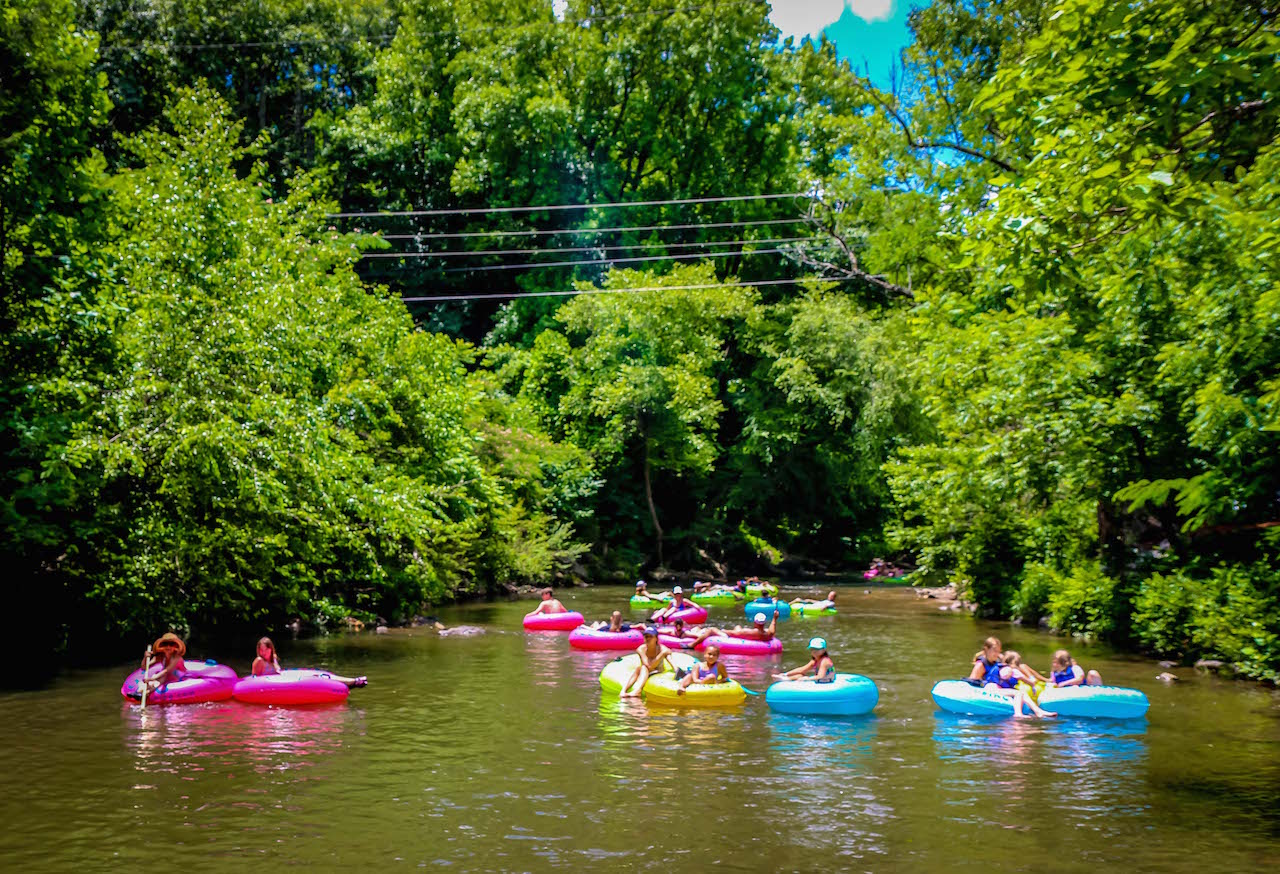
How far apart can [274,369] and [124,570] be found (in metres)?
4.22

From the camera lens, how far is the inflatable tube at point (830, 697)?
637 inches

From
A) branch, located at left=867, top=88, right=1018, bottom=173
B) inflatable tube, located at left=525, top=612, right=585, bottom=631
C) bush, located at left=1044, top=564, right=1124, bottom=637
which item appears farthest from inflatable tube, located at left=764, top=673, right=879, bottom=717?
branch, located at left=867, top=88, right=1018, bottom=173

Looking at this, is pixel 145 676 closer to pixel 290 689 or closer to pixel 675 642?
pixel 290 689

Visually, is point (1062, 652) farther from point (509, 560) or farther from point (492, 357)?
point (492, 357)

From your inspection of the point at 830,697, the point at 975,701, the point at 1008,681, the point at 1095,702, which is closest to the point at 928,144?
the point at 1008,681

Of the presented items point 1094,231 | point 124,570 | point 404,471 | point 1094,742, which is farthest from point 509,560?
point 1094,231

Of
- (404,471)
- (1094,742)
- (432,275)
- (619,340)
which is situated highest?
(432,275)

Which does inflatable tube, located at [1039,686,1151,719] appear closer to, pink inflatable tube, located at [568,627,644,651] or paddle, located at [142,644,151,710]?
pink inflatable tube, located at [568,627,644,651]

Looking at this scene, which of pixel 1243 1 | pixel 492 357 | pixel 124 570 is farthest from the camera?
pixel 492 357

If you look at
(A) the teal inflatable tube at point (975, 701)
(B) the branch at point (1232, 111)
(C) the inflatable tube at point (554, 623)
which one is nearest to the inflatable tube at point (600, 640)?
(C) the inflatable tube at point (554, 623)

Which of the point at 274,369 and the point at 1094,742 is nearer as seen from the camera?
the point at 1094,742

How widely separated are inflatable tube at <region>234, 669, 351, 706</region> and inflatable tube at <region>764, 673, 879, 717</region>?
21.1 ft

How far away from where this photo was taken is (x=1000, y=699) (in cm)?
1614

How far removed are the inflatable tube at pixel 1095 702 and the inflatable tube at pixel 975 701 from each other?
51 cm
